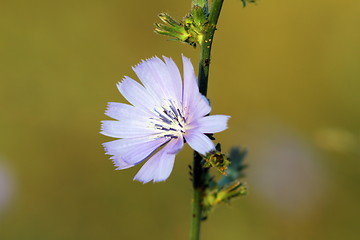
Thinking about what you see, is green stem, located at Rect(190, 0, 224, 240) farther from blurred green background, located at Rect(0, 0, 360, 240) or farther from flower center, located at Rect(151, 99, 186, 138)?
blurred green background, located at Rect(0, 0, 360, 240)

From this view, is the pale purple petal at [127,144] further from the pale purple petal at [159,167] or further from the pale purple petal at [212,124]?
the pale purple petal at [212,124]

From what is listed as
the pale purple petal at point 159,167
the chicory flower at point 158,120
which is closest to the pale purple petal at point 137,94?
Result: the chicory flower at point 158,120

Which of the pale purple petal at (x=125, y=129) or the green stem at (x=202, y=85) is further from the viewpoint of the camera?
the pale purple petal at (x=125, y=129)

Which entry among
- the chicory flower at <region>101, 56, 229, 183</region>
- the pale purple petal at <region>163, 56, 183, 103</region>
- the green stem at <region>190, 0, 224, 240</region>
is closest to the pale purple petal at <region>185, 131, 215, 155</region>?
the chicory flower at <region>101, 56, 229, 183</region>

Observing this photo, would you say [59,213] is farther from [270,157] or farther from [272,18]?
[272,18]

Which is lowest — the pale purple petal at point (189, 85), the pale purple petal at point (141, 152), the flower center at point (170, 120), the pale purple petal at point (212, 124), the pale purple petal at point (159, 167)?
the pale purple petal at point (159, 167)

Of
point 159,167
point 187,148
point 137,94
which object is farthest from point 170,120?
point 187,148

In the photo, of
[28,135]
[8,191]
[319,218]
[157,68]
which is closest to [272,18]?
[319,218]
